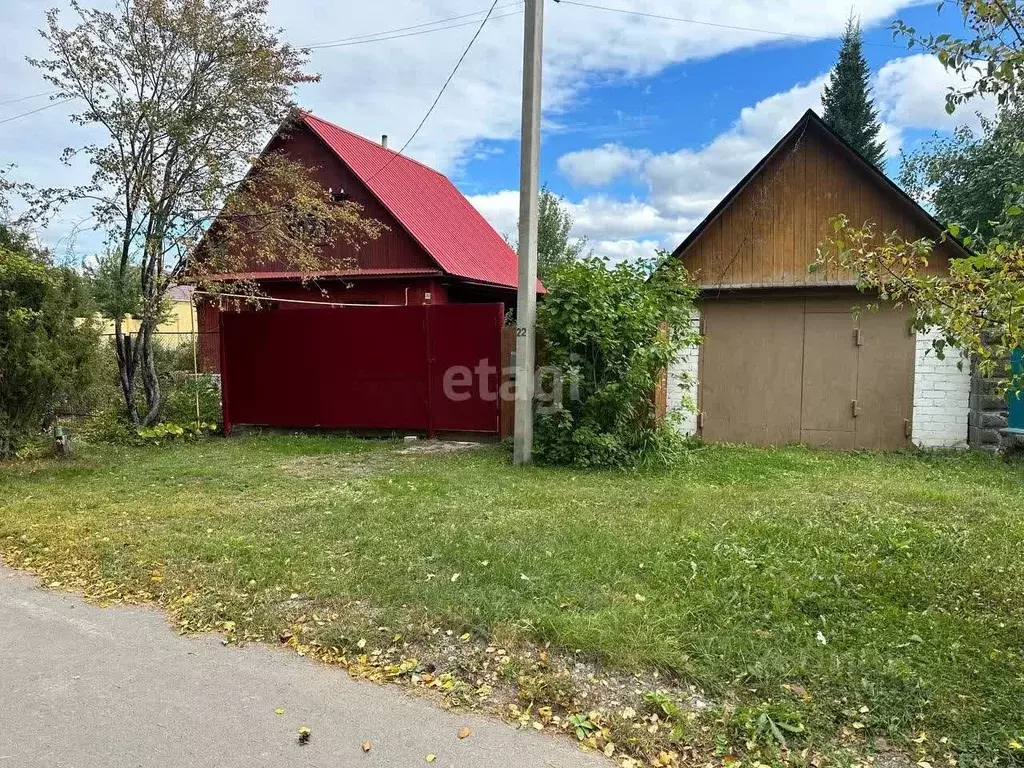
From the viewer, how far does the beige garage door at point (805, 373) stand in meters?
8.81

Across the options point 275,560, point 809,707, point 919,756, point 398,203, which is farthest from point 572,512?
point 398,203

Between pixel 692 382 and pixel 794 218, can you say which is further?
pixel 692 382

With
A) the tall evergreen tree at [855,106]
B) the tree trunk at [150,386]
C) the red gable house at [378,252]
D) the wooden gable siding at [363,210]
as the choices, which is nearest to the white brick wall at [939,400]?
the red gable house at [378,252]

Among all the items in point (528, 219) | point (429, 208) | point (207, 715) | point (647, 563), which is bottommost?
point (207, 715)

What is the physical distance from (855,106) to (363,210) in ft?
81.2

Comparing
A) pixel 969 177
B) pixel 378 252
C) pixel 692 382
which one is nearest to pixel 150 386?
pixel 378 252

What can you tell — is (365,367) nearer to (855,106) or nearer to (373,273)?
(373,273)

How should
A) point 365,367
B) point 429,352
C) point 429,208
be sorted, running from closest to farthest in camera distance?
point 429,352 < point 365,367 < point 429,208

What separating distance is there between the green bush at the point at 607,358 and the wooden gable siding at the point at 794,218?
1.54m

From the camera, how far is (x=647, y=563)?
4.26 m

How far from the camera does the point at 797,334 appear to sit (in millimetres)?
9117

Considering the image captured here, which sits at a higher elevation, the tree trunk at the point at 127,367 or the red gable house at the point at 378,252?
the red gable house at the point at 378,252

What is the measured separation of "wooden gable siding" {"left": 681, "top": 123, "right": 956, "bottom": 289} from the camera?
340 inches

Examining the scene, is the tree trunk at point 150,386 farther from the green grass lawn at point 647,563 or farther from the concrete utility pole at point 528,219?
the concrete utility pole at point 528,219
